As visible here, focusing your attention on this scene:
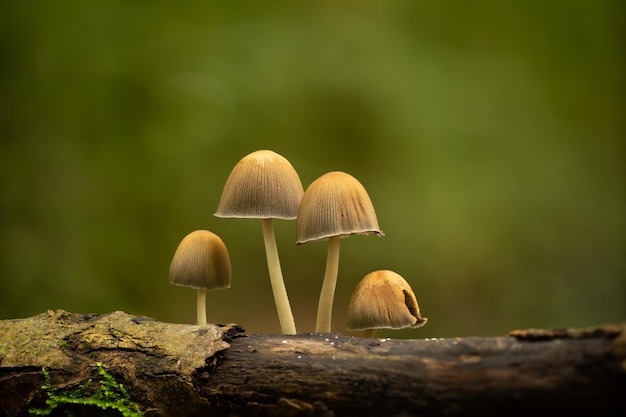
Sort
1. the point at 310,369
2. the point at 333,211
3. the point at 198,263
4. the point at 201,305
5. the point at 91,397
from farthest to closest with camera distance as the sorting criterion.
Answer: the point at 201,305 → the point at 198,263 → the point at 333,211 → the point at 91,397 → the point at 310,369

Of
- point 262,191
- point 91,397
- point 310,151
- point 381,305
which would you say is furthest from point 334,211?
point 310,151

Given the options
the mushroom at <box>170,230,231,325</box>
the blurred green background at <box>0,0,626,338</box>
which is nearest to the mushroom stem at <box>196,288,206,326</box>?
the mushroom at <box>170,230,231,325</box>

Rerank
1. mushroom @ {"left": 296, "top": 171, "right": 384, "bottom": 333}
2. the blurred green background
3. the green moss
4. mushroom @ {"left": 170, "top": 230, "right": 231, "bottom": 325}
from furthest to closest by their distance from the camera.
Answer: the blurred green background
mushroom @ {"left": 170, "top": 230, "right": 231, "bottom": 325}
mushroom @ {"left": 296, "top": 171, "right": 384, "bottom": 333}
the green moss

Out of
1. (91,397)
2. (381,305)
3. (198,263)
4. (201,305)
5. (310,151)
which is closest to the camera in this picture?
(91,397)

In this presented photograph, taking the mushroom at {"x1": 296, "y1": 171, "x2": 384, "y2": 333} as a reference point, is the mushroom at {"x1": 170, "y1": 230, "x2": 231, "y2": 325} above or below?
below

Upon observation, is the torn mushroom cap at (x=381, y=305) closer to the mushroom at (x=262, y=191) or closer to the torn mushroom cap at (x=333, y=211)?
the torn mushroom cap at (x=333, y=211)

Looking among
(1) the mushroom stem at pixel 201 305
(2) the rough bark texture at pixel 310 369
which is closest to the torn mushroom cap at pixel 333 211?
(2) the rough bark texture at pixel 310 369

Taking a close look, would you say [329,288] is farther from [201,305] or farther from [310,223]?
[201,305]

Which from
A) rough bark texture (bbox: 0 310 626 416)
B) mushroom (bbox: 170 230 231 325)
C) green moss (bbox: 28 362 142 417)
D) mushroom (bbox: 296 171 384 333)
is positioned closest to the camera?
rough bark texture (bbox: 0 310 626 416)

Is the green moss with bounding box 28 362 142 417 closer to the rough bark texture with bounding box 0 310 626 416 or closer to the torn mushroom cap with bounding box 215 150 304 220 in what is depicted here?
the rough bark texture with bounding box 0 310 626 416
